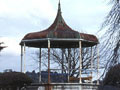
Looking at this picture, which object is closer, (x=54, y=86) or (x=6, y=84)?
(x=54, y=86)

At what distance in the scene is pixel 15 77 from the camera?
2409cm

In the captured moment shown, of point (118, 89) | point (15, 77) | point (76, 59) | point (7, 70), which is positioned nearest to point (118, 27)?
point (118, 89)

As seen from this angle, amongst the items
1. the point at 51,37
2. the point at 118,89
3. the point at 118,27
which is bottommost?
the point at 118,89

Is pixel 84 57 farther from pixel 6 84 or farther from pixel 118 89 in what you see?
pixel 118 89

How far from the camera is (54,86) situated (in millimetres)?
22969

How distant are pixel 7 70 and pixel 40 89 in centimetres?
344

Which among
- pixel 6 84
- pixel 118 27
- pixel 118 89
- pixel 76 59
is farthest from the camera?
pixel 76 59

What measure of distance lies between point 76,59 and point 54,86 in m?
15.8

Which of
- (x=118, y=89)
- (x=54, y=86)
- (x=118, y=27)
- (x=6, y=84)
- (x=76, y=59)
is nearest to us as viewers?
(x=118, y=27)

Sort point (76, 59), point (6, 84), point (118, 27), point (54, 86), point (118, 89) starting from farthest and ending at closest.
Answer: point (76, 59)
point (6, 84)
point (54, 86)
point (118, 89)
point (118, 27)

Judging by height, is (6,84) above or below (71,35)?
below

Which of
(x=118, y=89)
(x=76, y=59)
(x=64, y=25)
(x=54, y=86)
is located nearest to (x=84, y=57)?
(x=76, y=59)

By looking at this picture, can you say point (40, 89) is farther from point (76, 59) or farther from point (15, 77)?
point (76, 59)

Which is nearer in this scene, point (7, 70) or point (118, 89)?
point (118, 89)
